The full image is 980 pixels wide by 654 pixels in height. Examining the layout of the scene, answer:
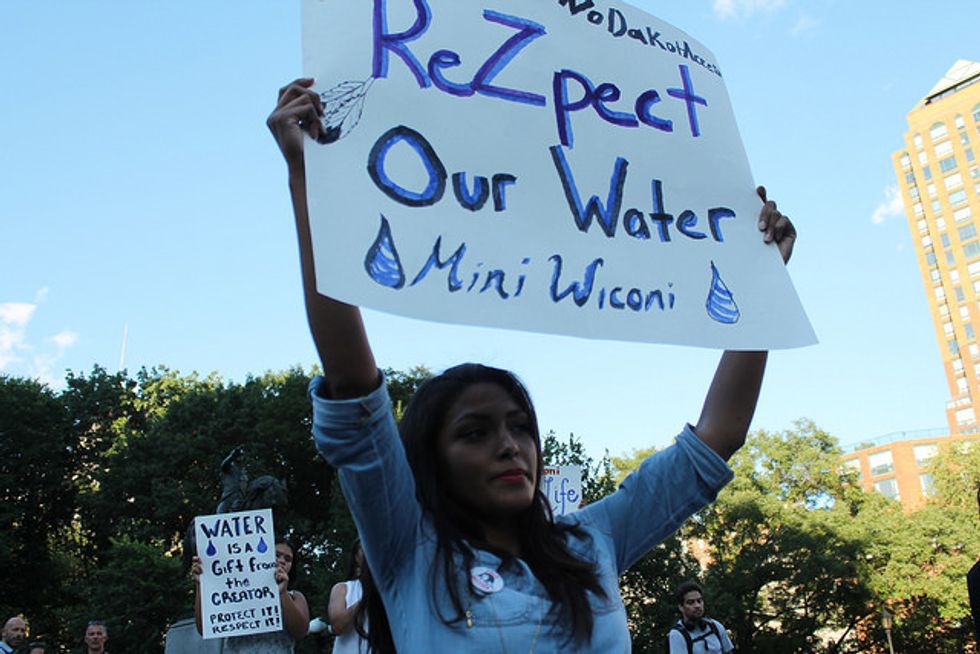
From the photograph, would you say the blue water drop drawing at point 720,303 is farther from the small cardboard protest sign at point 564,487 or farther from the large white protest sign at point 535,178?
the small cardboard protest sign at point 564,487

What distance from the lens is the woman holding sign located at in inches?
55.2

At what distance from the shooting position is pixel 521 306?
1.70 metres

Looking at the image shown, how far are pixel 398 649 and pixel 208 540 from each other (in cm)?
499

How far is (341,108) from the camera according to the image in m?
1.70

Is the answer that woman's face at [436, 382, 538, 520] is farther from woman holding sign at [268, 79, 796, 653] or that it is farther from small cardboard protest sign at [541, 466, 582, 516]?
small cardboard protest sign at [541, 466, 582, 516]

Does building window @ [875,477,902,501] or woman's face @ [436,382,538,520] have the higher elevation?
building window @ [875,477,902,501]

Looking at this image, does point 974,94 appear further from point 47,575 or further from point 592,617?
point 592,617

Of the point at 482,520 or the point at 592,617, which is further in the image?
the point at 482,520

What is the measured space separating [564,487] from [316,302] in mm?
7256

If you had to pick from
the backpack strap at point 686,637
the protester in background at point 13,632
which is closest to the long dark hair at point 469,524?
the backpack strap at point 686,637

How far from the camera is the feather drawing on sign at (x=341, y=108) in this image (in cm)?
166

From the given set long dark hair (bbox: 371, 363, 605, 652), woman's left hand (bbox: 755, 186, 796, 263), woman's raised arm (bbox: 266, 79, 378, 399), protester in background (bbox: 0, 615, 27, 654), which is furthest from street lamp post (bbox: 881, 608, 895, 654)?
woman's raised arm (bbox: 266, 79, 378, 399)

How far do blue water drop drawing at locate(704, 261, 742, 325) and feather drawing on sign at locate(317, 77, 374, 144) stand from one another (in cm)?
90

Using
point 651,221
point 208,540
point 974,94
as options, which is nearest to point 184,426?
point 208,540
